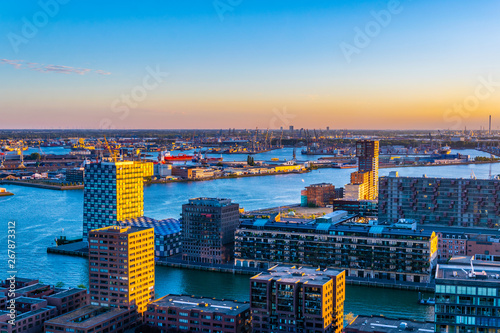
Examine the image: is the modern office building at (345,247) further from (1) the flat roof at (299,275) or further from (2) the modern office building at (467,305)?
(2) the modern office building at (467,305)

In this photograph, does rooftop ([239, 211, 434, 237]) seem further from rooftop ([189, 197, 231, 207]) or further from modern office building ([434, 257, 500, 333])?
modern office building ([434, 257, 500, 333])

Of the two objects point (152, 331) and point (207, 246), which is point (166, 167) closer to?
point (207, 246)

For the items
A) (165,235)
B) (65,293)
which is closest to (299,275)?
(65,293)

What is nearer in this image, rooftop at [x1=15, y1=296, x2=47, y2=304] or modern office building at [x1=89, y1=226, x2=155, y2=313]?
rooftop at [x1=15, y1=296, x2=47, y2=304]

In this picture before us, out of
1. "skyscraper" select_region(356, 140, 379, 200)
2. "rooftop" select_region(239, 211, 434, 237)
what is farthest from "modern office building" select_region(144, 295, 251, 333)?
"skyscraper" select_region(356, 140, 379, 200)

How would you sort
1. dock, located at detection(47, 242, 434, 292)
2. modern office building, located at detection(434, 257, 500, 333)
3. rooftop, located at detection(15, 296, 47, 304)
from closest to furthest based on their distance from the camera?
modern office building, located at detection(434, 257, 500, 333), rooftop, located at detection(15, 296, 47, 304), dock, located at detection(47, 242, 434, 292)
